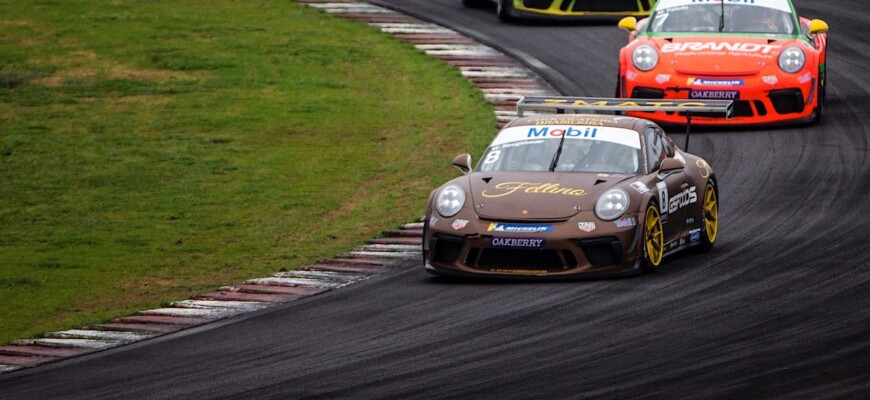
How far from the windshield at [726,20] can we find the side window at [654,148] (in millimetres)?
5612

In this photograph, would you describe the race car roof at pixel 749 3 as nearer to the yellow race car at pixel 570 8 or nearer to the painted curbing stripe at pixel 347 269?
the yellow race car at pixel 570 8

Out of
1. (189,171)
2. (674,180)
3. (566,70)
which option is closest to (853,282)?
(674,180)

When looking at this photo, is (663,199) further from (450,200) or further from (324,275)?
(324,275)

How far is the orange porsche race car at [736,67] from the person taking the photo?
18.1 m

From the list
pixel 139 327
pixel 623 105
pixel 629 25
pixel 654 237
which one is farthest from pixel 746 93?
pixel 139 327

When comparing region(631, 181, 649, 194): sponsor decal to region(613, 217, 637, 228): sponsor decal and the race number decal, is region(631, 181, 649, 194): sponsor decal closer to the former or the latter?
region(613, 217, 637, 228): sponsor decal

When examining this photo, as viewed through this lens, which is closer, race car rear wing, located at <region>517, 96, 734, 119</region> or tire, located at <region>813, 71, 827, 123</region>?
race car rear wing, located at <region>517, 96, 734, 119</region>

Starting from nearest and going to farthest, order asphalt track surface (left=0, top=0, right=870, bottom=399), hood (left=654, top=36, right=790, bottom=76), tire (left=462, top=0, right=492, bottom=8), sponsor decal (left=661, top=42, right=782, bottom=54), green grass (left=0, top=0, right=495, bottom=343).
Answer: asphalt track surface (left=0, top=0, right=870, bottom=399)
green grass (left=0, top=0, right=495, bottom=343)
hood (left=654, top=36, right=790, bottom=76)
sponsor decal (left=661, top=42, right=782, bottom=54)
tire (left=462, top=0, right=492, bottom=8)

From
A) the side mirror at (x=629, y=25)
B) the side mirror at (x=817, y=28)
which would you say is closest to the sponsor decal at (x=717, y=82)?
the side mirror at (x=817, y=28)

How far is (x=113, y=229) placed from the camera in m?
15.9

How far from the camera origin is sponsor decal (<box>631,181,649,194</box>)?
496 inches

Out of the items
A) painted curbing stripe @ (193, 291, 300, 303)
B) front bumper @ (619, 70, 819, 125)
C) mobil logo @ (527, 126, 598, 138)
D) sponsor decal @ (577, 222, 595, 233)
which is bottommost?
painted curbing stripe @ (193, 291, 300, 303)

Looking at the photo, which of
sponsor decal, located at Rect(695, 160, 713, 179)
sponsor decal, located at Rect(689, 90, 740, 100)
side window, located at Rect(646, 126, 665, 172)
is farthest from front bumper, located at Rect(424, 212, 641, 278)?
sponsor decal, located at Rect(689, 90, 740, 100)

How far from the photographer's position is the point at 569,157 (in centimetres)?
1326
